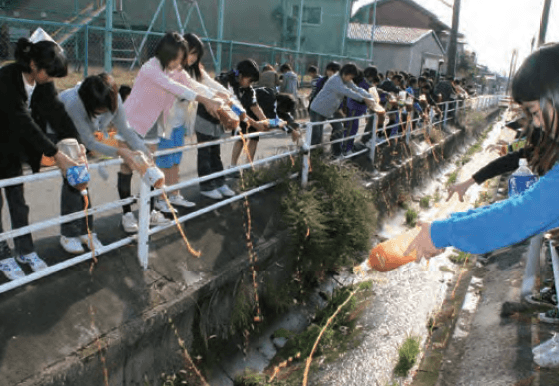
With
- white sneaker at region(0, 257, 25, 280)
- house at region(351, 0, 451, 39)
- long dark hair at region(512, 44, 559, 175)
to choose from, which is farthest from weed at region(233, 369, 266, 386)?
house at region(351, 0, 451, 39)

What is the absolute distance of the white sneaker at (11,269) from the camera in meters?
3.42

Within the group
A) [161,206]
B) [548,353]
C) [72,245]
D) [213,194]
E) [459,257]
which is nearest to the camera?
[548,353]

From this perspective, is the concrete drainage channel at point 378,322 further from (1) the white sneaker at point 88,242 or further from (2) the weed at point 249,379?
(1) the white sneaker at point 88,242

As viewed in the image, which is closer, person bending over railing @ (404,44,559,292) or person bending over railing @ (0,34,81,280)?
person bending over railing @ (404,44,559,292)

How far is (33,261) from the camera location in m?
3.63

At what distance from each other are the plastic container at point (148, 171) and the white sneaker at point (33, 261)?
92 centimetres

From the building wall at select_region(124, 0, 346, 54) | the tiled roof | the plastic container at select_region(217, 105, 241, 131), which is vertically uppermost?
the tiled roof

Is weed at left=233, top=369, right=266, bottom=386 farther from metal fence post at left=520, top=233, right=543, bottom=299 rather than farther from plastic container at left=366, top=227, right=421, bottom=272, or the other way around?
metal fence post at left=520, top=233, right=543, bottom=299

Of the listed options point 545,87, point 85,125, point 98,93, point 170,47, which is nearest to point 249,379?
point 85,125

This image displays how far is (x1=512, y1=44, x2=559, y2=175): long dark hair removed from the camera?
1958 millimetres

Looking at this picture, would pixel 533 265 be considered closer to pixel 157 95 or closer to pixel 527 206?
pixel 527 206

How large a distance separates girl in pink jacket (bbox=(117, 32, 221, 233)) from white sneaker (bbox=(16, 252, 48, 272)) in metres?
0.93

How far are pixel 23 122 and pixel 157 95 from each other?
1.55m

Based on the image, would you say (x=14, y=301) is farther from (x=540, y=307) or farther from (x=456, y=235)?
(x=540, y=307)
